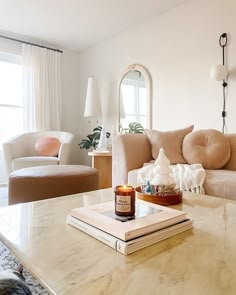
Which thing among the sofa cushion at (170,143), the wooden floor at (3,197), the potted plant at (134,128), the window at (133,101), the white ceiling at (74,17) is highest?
the white ceiling at (74,17)

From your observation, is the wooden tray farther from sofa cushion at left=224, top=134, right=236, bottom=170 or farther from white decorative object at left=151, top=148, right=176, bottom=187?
sofa cushion at left=224, top=134, right=236, bottom=170

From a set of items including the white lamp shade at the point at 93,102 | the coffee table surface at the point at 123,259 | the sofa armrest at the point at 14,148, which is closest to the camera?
the coffee table surface at the point at 123,259

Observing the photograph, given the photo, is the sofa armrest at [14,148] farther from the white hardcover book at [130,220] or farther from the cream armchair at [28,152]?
the white hardcover book at [130,220]

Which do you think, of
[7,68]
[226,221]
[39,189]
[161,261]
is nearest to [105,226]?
[161,261]

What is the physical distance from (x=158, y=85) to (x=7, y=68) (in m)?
2.37

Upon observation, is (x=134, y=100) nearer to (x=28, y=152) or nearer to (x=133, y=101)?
(x=133, y=101)

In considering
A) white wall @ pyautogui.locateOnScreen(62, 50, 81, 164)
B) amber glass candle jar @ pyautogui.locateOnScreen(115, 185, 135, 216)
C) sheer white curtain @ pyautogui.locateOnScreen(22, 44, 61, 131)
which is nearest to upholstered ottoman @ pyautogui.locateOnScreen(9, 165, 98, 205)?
amber glass candle jar @ pyautogui.locateOnScreen(115, 185, 135, 216)

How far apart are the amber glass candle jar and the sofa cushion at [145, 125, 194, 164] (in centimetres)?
161

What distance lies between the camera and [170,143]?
8.19 feet

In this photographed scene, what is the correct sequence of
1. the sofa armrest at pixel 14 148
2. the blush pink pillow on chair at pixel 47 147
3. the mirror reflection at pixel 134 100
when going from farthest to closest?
the blush pink pillow on chair at pixel 47 147 → the mirror reflection at pixel 134 100 → the sofa armrest at pixel 14 148

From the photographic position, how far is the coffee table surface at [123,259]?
1.84 feet

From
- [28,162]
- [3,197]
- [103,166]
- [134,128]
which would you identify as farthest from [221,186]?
[3,197]

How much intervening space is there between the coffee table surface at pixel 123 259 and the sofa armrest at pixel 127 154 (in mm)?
1402

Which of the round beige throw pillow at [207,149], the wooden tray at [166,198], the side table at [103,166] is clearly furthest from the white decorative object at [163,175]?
the side table at [103,166]
